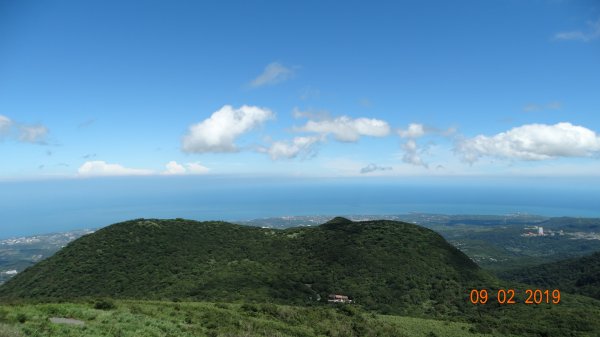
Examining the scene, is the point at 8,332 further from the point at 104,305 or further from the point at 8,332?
the point at 104,305

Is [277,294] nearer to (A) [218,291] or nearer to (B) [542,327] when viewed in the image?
(A) [218,291]

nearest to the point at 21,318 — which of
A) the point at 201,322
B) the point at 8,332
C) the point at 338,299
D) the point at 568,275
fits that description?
the point at 8,332

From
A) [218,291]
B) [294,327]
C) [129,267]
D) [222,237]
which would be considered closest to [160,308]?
[294,327]

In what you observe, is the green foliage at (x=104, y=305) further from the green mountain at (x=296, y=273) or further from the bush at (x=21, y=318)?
the green mountain at (x=296, y=273)

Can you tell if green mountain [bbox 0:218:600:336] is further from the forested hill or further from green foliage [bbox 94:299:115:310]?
green foliage [bbox 94:299:115:310]
